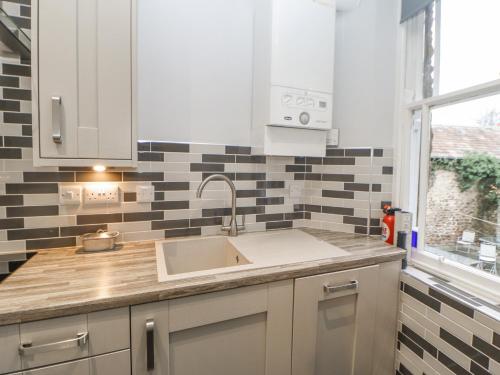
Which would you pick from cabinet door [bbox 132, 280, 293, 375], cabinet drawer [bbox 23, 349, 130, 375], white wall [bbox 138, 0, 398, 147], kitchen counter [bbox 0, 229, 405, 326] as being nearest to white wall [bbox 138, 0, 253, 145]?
white wall [bbox 138, 0, 398, 147]

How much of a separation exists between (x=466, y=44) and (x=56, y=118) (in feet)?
6.07

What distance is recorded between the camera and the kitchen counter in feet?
2.56

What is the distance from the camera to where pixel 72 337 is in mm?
797

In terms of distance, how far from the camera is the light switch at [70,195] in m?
1.26

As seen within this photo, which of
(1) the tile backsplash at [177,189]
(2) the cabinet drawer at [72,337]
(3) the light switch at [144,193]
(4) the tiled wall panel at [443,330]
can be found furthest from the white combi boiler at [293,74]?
(2) the cabinet drawer at [72,337]

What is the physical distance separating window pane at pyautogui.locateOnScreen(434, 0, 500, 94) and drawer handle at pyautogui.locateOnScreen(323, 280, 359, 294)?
105cm

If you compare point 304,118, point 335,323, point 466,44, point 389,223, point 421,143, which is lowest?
point 335,323

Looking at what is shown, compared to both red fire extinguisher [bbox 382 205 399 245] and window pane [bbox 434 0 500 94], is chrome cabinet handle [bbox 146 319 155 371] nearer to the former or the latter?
red fire extinguisher [bbox 382 205 399 245]

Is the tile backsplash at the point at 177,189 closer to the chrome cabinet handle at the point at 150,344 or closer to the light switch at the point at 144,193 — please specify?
the light switch at the point at 144,193

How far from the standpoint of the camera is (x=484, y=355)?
98cm

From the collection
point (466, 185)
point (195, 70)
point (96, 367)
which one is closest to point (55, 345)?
point (96, 367)

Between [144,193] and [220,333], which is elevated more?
[144,193]

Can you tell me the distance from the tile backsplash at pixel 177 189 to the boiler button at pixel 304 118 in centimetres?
31

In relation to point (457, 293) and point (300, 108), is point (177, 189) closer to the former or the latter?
point (300, 108)
